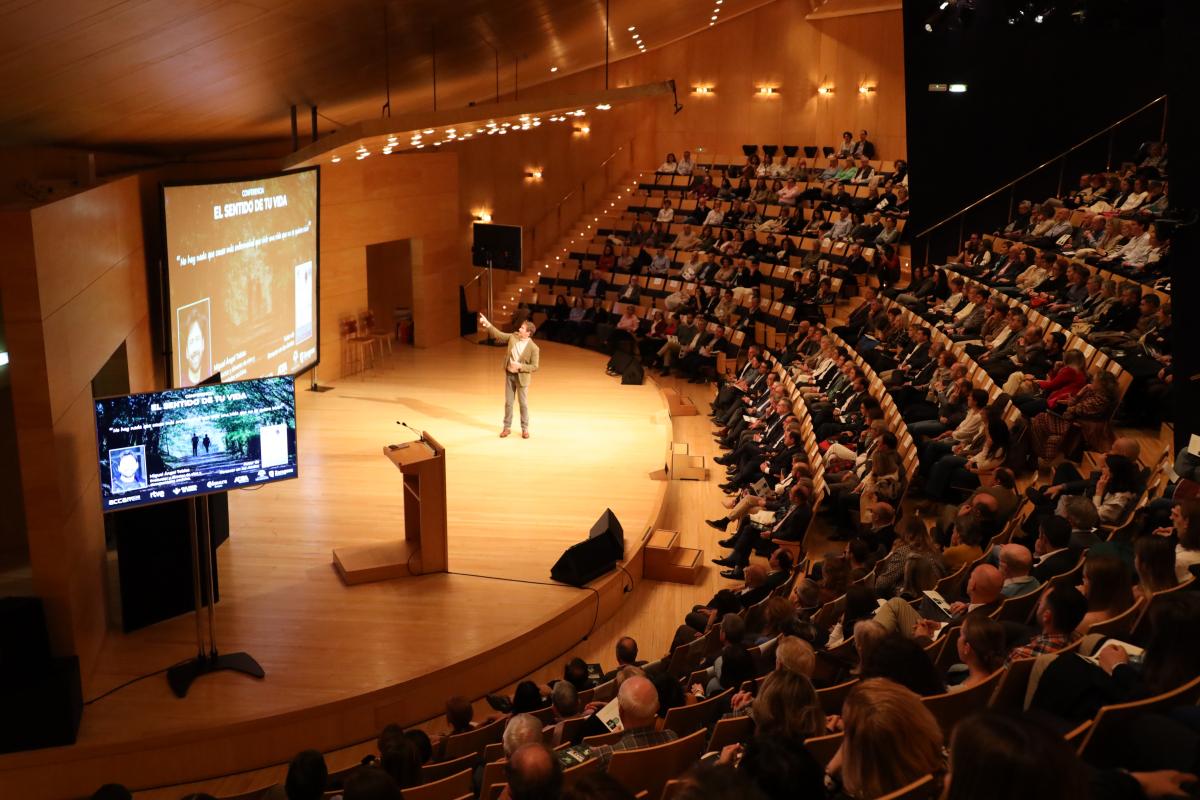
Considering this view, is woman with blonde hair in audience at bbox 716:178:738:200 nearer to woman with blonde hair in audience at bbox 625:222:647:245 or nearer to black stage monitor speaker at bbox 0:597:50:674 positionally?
woman with blonde hair in audience at bbox 625:222:647:245

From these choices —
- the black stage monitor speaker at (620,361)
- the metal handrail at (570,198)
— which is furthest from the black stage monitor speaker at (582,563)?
the metal handrail at (570,198)

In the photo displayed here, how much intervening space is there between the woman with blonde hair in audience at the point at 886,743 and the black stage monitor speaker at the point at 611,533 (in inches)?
208

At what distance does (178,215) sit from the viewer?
30.7 ft

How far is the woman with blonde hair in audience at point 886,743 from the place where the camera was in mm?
2641

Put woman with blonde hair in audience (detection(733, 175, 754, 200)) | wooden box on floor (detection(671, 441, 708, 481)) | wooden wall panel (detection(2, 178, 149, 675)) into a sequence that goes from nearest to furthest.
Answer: wooden wall panel (detection(2, 178, 149, 675)) < wooden box on floor (detection(671, 441, 708, 481)) < woman with blonde hair in audience (detection(733, 175, 754, 200))

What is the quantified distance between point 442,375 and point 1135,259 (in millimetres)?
8239

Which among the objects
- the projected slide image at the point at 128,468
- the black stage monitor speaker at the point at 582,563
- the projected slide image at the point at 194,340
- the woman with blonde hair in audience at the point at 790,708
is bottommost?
the black stage monitor speaker at the point at 582,563

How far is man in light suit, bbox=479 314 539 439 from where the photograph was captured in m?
10.9

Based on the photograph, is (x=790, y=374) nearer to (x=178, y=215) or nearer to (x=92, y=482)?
(x=178, y=215)

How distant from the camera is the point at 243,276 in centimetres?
1076

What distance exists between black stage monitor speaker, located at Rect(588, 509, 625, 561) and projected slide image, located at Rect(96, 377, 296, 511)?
249 centimetres

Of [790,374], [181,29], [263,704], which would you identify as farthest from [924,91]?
[263,704]

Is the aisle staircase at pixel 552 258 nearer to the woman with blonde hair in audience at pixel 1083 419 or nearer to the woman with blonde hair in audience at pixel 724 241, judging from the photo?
the woman with blonde hair in audience at pixel 724 241

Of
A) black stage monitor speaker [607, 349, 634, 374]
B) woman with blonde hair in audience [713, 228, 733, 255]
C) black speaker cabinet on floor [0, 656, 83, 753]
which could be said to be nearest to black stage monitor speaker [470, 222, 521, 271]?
black stage monitor speaker [607, 349, 634, 374]
